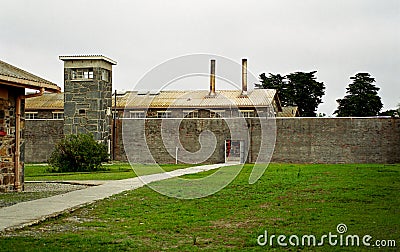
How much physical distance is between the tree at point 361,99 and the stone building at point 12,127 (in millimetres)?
54417

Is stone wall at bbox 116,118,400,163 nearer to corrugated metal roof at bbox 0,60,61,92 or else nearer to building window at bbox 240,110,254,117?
building window at bbox 240,110,254,117

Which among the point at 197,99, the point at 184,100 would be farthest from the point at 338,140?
the point at 184,100

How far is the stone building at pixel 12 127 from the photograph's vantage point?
15.0 m

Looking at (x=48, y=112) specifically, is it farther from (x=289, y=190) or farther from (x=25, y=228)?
(x=25, y=228)

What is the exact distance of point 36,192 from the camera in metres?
15.5

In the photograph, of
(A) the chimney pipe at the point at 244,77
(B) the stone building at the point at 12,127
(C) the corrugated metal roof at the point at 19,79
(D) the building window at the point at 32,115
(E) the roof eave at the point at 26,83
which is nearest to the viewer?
(E) the roof eave at the point at 26,83

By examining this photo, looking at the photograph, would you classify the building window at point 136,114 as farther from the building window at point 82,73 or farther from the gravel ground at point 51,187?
the gravel ground at point 51,187

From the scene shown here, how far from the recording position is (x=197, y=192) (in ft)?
48.1

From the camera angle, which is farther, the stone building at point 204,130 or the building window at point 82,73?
the building window at point 82,73

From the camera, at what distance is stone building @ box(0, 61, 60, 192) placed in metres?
15.0

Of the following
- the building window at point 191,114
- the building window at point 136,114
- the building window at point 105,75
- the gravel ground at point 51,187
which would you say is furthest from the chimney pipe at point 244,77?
the gravel ground at point 51,187

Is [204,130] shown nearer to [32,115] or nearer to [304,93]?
[32,115]

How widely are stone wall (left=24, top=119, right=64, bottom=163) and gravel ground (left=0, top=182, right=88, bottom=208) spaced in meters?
20.5

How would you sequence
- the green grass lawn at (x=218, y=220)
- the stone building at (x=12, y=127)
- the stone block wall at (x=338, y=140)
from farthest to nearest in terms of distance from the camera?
the stone block wall at (x=338, y=140) → the stone building at (x=12, y=127) → the green grass lawn at (x=218, y=220)
